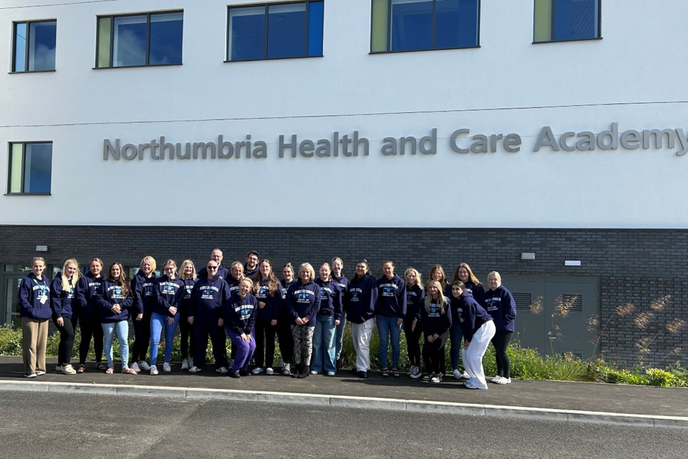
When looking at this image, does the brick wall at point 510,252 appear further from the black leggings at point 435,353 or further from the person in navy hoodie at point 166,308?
the person in navy hoodie at point 166,308

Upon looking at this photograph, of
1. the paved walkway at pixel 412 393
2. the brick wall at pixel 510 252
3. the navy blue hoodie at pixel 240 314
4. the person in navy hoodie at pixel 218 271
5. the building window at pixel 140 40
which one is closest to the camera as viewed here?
the paved walkway at pixel 412 393

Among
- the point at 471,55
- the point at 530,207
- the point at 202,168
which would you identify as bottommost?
the point at 530,207

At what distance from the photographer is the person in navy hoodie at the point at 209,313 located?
10.3m

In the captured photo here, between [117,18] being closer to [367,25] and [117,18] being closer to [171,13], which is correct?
[171,13]

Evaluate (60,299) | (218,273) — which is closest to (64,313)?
(60,299)

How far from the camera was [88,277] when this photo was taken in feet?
34.7

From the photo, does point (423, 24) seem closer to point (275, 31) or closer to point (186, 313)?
point (275, 31)

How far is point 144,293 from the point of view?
10469 millimetres

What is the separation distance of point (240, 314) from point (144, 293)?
1.71 m

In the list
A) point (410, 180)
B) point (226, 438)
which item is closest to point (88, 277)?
point (226, 438)

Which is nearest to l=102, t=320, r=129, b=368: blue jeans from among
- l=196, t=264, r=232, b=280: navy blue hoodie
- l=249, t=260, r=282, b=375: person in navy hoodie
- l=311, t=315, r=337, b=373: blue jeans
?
l=196, t=264, r=232, b=280: navy blue hoodie

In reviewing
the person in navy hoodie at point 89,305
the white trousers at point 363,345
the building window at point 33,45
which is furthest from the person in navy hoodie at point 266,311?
the building window at point 33,45

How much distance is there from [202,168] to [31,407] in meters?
7.79

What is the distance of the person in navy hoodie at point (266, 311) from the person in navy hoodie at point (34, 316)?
10.9 feet
